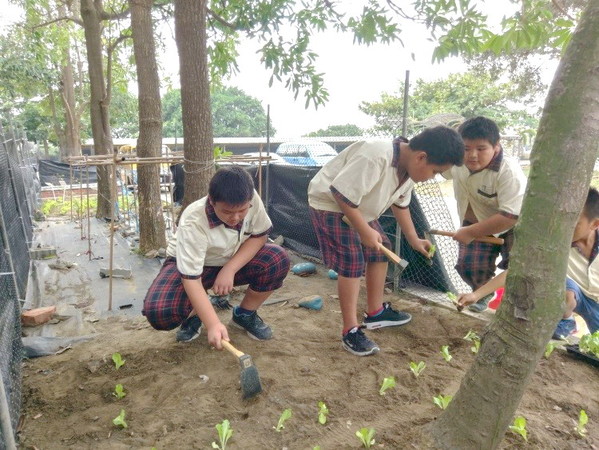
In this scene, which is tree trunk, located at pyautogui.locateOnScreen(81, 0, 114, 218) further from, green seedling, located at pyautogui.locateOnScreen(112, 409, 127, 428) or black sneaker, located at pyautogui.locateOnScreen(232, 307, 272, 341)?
green seedling, located at pyautogui.locateOnScreen(112, 409, 127, 428)

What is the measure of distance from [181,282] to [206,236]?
0.37m

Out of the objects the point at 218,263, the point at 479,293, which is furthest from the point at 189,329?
the point at 479,293

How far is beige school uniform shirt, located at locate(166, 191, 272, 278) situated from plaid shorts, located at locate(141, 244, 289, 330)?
5.5 inches

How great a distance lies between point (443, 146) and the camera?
7.70 ft

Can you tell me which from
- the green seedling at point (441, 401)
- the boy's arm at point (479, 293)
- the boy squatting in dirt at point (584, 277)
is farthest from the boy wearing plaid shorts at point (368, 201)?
the boy squatting in dirt at point (584, 277)

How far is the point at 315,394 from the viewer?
7.58 ft

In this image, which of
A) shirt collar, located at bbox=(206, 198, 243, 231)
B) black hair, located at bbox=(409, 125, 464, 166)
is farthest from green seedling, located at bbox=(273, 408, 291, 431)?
black hair, located at bbox=(409, 125, 464, 166)

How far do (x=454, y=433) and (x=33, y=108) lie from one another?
121 feet

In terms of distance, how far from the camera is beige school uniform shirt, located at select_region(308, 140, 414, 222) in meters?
2.56

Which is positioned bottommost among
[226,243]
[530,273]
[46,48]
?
[226,243]

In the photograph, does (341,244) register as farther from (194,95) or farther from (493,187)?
(194,95)

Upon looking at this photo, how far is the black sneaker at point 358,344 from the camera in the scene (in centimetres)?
273

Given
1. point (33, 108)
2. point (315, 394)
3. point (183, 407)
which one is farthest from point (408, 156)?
point (33, 108)

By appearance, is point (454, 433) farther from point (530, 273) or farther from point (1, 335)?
point (1, 335)
